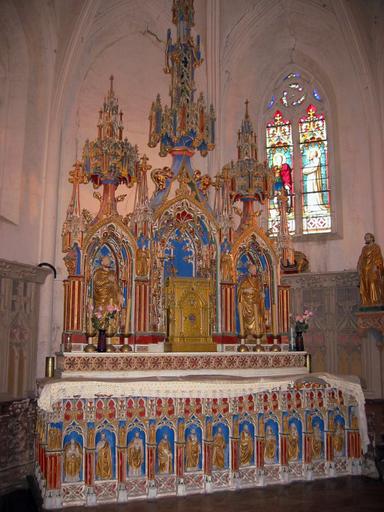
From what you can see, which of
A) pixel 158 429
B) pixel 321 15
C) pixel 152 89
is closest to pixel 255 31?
pixel 321 15

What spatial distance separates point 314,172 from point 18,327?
878 cm

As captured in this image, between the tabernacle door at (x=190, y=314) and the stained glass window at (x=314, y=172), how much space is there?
5.41 m

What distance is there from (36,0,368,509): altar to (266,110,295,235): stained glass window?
3.90 m

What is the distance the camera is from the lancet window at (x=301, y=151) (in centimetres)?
1565

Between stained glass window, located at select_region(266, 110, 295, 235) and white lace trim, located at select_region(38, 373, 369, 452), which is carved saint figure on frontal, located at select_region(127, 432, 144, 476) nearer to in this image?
white lace trim, located at select_region(38, 373, 369, 452)

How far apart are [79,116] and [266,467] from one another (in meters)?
10.3

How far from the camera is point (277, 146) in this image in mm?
16516

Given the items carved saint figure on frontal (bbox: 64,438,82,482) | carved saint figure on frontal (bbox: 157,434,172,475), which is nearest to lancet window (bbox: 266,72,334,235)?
carved saint figure on frontal (bbox: 157,434,172,475)

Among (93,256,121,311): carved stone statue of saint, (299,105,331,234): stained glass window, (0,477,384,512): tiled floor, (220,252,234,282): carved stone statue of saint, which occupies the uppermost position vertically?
(299,105,331,234): stained glass window

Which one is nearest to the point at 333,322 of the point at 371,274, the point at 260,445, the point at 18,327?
the point at 371,274

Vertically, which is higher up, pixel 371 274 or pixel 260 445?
pixel 371 274

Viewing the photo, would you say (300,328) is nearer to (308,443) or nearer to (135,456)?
(308,443)

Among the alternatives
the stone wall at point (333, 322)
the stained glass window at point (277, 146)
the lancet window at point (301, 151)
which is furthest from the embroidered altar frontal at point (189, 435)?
the stained glass window at point (277, 146)

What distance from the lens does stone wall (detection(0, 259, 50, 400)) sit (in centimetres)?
1200
